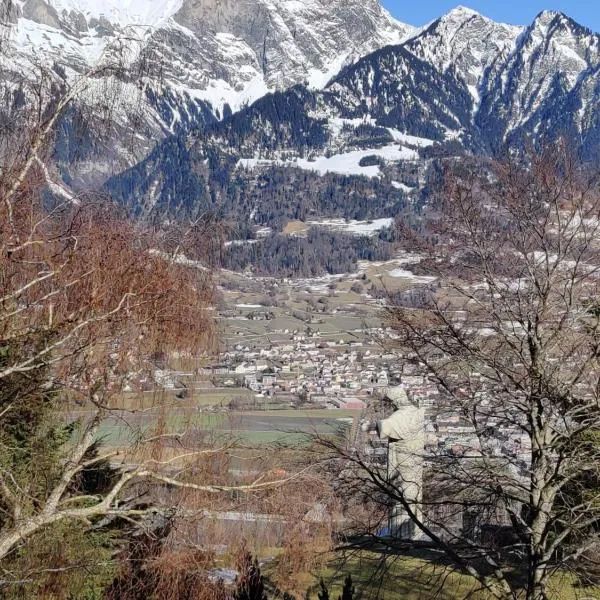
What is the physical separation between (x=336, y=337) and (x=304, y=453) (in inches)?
1443

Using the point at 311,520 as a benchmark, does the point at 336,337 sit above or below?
above

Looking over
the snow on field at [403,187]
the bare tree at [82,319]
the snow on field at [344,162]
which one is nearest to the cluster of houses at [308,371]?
the bare tree at [82,319]

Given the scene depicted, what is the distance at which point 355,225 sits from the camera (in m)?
134

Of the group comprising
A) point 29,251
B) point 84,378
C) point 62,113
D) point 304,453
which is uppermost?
Result: point 62,113

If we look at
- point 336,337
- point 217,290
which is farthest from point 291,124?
point 217,290

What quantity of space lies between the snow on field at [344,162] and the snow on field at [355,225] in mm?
28823

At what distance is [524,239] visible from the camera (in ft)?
18.6

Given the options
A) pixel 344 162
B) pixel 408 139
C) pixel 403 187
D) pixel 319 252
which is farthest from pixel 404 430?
pixel 408 139

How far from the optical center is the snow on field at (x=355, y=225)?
124m

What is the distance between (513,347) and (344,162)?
17411 centimetres

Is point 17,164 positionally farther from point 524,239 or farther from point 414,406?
point 414,406

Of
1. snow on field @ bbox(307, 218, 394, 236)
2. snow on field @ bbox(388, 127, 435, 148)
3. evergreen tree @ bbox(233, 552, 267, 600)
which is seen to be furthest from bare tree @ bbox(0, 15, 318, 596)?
snow on field @ bbox(388, 127, 435, 148)

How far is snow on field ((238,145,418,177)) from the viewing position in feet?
552

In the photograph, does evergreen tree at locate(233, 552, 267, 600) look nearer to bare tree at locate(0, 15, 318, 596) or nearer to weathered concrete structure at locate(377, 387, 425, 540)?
bare tree at locate(0, 15, 318, 596)
